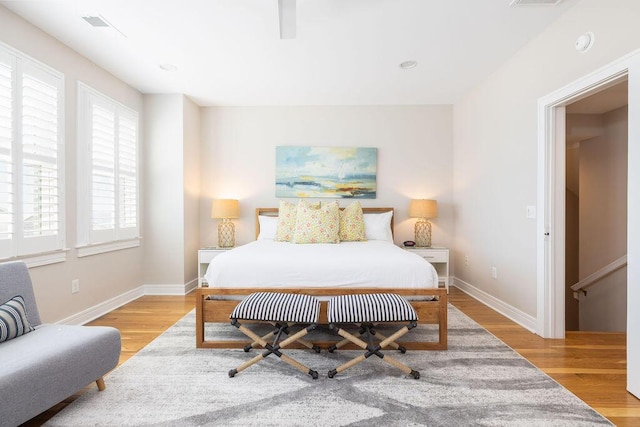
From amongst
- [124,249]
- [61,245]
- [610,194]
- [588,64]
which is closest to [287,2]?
[588,64]

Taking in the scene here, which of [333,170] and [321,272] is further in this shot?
[333,170]

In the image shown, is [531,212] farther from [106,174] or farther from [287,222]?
[106,174]

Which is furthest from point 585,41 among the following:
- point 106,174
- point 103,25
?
point 106,174

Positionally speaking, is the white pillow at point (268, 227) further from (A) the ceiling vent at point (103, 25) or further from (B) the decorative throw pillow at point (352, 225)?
(A) the ceiling vent at point (103, 25)

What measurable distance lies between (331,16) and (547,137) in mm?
2089

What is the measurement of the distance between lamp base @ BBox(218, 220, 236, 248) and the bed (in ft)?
6.19

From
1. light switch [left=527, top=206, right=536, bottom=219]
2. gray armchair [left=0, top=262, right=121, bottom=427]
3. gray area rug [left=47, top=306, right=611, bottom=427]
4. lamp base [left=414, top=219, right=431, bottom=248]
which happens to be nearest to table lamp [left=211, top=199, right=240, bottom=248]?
gray area rug [left=47, top=306, right=611, bottom=427]

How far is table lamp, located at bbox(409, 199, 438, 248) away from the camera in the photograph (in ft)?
14.6

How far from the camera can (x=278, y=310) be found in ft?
7.05

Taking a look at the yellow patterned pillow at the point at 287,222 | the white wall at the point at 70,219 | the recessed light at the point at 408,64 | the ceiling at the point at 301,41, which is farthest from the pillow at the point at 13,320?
the recessed light at the point at 408,64

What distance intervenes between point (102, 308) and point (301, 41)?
3429 mm

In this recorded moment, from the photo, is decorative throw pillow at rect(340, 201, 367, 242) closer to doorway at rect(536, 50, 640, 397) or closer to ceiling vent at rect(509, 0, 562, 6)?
doorway at rect(536, 50, 640, 397)

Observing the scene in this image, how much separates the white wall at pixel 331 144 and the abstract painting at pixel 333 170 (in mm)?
134

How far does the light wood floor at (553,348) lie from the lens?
1.88 metres
